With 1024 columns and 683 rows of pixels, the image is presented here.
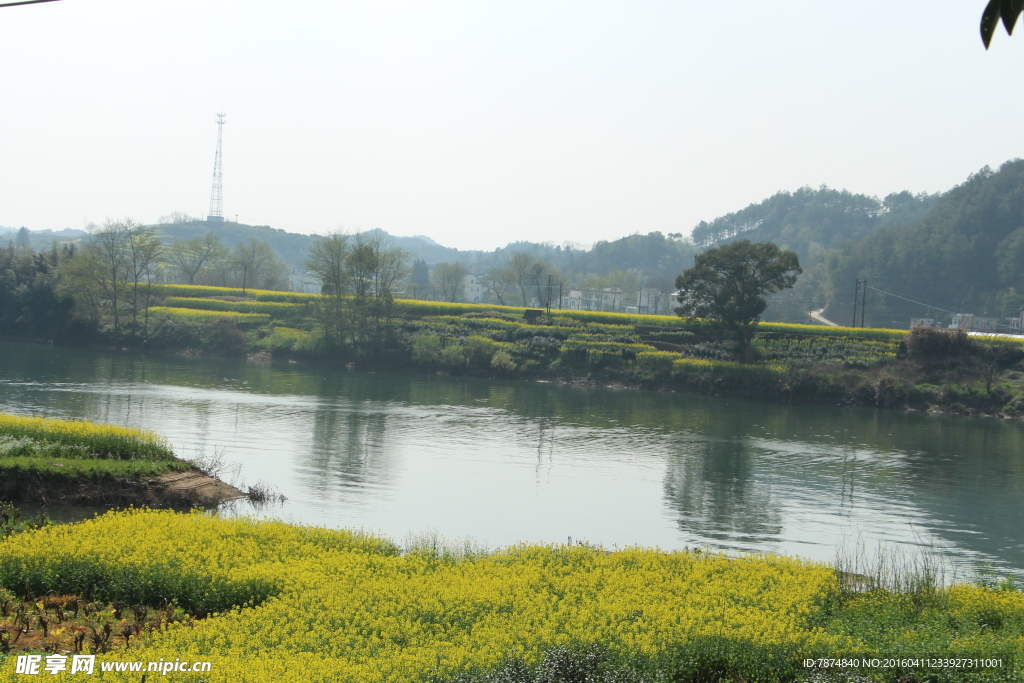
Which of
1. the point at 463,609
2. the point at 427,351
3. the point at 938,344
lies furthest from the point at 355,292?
the point at 463,609

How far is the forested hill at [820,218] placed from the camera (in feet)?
565

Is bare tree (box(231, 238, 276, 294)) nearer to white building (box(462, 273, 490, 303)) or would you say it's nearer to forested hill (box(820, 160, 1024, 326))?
white building (box(462, 273, 490, 303))

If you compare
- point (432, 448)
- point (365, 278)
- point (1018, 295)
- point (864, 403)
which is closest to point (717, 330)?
point (864, 403)

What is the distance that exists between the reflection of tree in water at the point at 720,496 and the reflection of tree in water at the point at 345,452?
8.90 meters

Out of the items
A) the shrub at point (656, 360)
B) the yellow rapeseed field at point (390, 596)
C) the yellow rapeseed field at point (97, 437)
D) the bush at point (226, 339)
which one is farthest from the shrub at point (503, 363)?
the yellow rapeseed field at point (390, 596)

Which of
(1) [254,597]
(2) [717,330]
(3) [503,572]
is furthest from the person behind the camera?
A: (2) [717,330]

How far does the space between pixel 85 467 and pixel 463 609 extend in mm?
12205

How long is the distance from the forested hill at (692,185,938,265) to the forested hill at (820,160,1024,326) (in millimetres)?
46894

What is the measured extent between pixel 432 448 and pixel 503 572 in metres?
17.5

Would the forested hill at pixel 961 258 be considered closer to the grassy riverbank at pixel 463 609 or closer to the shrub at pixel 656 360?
the shrub at pixel 656 360

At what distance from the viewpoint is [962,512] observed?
23.4 meters

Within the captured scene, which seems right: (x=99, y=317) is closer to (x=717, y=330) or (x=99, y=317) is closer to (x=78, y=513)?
→ (x=717, y=330)

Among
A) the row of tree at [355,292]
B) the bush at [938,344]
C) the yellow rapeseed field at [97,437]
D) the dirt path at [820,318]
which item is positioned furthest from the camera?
the dirt path at [820,318]

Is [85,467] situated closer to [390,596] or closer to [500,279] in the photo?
[390,596]
